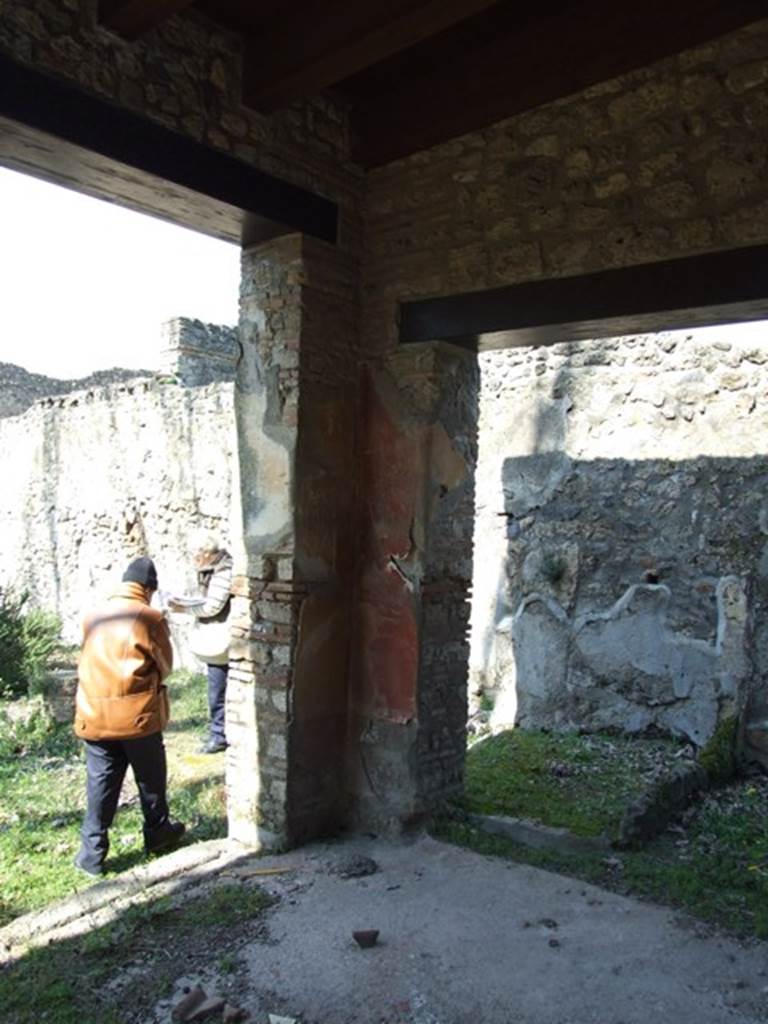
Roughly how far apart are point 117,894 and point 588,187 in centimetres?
345

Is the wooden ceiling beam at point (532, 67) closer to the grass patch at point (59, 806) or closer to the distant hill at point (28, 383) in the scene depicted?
the grass patch at point (59, 806)

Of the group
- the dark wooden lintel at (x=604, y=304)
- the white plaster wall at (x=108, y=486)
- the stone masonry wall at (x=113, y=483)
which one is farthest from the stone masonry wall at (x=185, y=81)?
the white plaster wall at (x=108, y=486)

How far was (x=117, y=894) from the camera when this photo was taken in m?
3.45

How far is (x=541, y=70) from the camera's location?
352 cm

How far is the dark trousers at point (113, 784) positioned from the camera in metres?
3.87

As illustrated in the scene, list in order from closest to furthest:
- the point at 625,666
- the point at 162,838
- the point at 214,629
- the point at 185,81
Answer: the point at 185,81, the point at 162,838, the point at 214,629, the point at 625,666

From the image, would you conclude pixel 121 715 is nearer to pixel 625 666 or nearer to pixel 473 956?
pixel 473 956

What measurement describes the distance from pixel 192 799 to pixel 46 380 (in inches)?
422

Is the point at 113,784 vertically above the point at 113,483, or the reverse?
the point at 113,483

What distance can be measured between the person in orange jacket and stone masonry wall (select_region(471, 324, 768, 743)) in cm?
293

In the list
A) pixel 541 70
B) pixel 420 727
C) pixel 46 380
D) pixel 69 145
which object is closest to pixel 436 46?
pixel 541 70

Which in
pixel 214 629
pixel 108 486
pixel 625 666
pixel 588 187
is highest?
pixel 588 187

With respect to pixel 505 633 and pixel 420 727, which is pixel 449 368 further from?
pixel 505 633

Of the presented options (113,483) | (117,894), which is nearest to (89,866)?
(117,894)
